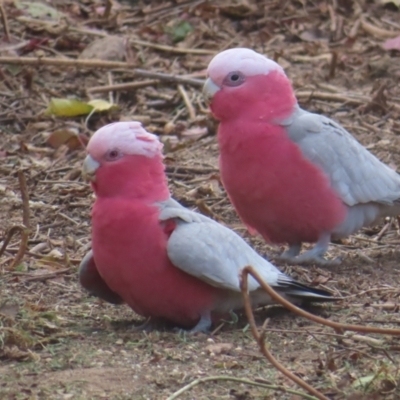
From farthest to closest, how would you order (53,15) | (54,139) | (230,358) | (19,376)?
1. (53,15)
2. (54,139)
3. (230,358)
4. (19,376)

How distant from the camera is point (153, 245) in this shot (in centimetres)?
391

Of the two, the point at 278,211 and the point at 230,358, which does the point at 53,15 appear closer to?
the point at 278,211

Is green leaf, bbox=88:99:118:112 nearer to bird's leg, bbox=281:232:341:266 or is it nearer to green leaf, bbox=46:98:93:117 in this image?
green leaf, bbox=46:98:93:117

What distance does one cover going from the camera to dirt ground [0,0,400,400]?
3.49 m

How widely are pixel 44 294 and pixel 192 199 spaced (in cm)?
166

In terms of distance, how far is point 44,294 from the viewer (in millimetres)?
4488

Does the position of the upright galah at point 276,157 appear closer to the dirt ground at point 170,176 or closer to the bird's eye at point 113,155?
the dirt ground at point 170,176

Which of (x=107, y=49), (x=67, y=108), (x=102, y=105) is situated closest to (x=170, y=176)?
(x=102, y=105)

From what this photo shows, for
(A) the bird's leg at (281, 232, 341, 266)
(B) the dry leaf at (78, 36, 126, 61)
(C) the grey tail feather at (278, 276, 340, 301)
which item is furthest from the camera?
(B) the dry leaf at (78, 36, 126, 61)

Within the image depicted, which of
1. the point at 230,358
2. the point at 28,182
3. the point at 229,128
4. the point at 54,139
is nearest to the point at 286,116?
the point at 229,128

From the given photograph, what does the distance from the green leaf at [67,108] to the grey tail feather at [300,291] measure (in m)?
3.48

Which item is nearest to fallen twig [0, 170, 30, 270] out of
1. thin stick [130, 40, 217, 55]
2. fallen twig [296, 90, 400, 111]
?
fallen twig [296, 90, 400, 111]

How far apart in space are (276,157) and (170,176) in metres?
1.65

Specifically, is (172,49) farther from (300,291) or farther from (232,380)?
(232,380)
